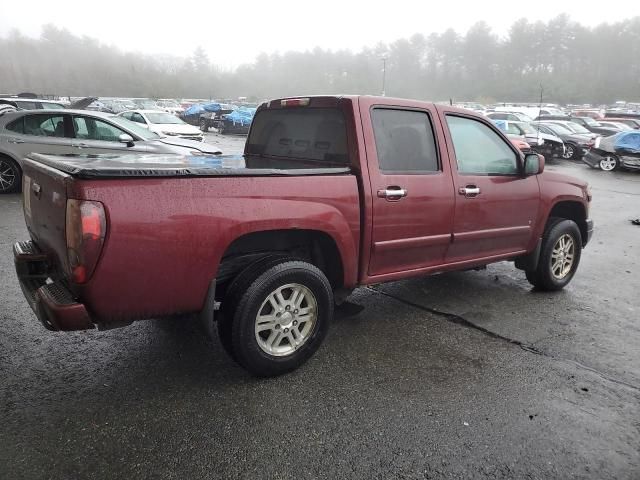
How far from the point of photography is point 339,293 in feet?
12.0

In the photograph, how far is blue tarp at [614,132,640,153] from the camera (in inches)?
657

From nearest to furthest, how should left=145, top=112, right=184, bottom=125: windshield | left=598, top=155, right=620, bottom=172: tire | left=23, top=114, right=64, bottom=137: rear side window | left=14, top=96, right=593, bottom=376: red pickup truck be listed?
left=14, top=96, right=593, bottom=376: red pickup truck, left=23, top=114, right=64, bottom=137: rear side window, left=598, top=155, right=620, bottom=172: tire, left=145, top=112, right=184, bottom=125: windshield

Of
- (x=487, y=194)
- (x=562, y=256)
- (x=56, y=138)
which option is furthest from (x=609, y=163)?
(x=56, y=138)

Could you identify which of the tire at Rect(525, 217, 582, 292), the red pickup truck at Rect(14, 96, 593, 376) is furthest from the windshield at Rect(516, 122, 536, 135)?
the red pickup truck at Rect(14, 96, 593, 376)

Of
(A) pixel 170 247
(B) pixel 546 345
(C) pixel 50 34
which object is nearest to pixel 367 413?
(A) pixel 170 247

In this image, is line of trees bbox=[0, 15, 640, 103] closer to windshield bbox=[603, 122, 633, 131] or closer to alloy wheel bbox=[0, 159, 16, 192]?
windshield bbox=[603, 122, 633, 131]

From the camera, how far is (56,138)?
9.19 metres

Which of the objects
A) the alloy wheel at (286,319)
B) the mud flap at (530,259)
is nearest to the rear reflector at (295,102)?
the alloy wheel at (286,319)

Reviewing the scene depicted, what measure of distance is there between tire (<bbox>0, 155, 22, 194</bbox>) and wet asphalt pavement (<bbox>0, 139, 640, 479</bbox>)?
567cm

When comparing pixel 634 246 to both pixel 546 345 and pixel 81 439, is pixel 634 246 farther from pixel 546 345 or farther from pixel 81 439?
pixel 81 439

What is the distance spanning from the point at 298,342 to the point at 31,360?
1789mm

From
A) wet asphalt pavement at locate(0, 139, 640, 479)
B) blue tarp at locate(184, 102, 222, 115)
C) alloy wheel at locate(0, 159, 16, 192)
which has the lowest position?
wet asphalt pavement at locate(0, 139, 640, 479)

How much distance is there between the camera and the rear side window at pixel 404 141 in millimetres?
3635

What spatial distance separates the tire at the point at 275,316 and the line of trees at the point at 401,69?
75.6m
